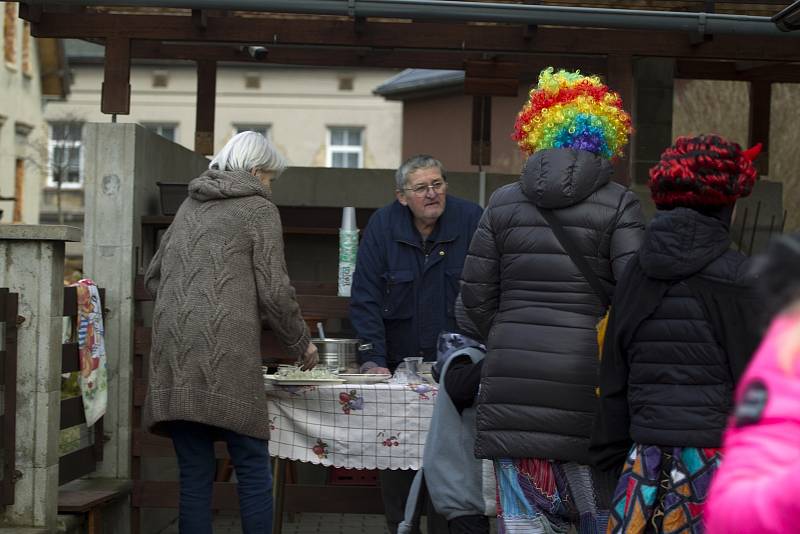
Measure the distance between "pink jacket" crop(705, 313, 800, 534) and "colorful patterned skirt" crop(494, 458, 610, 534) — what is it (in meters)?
2.45

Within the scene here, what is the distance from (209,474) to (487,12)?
2888 mm

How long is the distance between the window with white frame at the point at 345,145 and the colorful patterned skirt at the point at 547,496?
41346 millimetres

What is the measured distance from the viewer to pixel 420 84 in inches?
1160

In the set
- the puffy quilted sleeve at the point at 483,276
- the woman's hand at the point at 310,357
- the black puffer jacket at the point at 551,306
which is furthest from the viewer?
the woman's hand at the point at 310,357

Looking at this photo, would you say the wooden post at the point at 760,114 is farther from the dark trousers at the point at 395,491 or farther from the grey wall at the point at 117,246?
the dark trousers at the point at 395,491

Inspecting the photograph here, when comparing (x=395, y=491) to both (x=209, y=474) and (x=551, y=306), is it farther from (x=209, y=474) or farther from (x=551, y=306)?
(x=551, y=306)

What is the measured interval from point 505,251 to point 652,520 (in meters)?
1.11

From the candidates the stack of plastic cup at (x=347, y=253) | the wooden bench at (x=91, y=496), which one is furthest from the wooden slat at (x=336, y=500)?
the stack of plastic cup at (x=347, y=253)

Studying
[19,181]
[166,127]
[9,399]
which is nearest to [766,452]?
[9,399]

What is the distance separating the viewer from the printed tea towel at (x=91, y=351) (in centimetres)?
633

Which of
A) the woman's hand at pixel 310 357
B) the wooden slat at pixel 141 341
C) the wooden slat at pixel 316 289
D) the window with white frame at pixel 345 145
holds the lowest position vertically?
the wooden slat at pixel 141 341

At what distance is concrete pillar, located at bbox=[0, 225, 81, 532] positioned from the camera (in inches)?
223

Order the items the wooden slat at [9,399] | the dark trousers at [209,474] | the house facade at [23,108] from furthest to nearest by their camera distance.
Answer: the house facade at [23,108], the wooden slat at [9,399], the dark trousers at [209,474]

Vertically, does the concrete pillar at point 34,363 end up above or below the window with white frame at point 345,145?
below
